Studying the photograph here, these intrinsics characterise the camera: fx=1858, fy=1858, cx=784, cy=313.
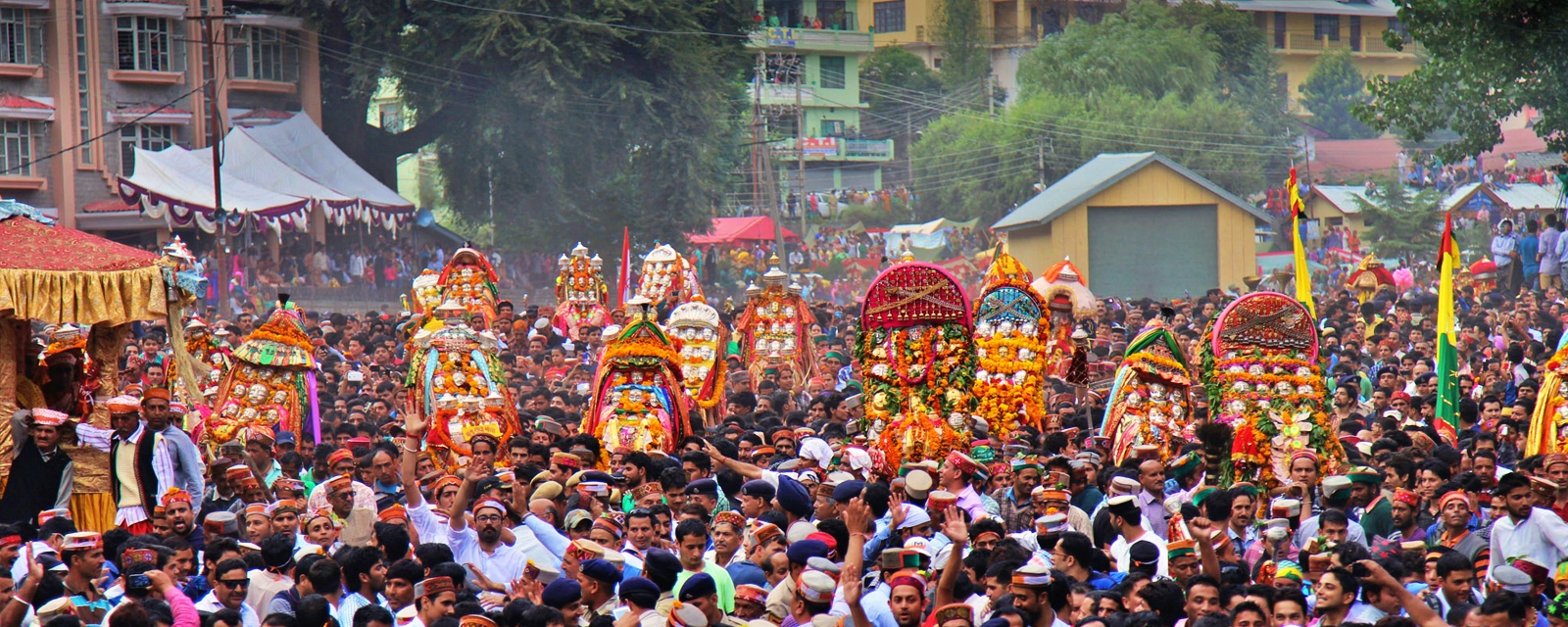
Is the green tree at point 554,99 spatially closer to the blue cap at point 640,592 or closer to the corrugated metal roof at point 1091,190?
the corrugated metal roof at point 1091,190

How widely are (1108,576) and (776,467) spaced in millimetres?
3125

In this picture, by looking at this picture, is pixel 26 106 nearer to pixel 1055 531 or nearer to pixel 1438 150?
pixel 1438 150

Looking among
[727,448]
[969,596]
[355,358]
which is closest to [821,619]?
[969,596]

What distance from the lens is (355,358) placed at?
2002cm

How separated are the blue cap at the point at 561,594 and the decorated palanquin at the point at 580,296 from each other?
1505 centimetres

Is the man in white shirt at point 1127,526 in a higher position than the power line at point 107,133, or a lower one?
lower

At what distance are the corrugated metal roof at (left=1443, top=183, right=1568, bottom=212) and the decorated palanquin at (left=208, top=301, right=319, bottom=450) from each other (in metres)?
29.4

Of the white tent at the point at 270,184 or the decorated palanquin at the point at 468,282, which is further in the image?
the white tent at the point at 270,184

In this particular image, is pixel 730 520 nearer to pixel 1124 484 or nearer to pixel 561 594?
pixel 561 594

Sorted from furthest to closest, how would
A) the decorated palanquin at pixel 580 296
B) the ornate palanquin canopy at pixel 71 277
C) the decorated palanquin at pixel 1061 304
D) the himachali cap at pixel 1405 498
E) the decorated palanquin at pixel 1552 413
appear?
the decorated palanquin at pixel 580 296 → the decorated palanquin at pixel 1061 304 → the decorated palanquin at pixel 1552 413 → the ornate palanquin canopy at pixel 71 277 → the himachali cap at pixel 1405 498

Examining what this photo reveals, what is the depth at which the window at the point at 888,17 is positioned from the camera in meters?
60.2

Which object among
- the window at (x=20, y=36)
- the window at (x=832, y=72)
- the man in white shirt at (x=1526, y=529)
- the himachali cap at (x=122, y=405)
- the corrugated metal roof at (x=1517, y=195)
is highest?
the window at (x=832, y=72)

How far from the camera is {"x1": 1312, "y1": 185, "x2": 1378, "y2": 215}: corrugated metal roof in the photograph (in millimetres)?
41375

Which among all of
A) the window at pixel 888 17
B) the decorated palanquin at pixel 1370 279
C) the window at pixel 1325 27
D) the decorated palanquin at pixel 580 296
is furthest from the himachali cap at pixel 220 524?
the window at pixel 1325 27
